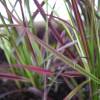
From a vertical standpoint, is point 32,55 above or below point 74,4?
below

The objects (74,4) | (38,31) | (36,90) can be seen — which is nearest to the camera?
(74,4)

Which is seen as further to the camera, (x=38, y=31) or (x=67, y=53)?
(x=38, y=31)

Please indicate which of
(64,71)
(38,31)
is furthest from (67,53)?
(38,31)

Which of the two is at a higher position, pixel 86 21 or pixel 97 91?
pixel 86 21

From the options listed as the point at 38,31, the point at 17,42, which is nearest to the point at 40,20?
the point at 38,31

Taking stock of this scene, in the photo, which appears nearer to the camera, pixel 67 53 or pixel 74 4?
pixel 74 4

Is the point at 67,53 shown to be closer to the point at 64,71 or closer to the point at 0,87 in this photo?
the point at 64,71

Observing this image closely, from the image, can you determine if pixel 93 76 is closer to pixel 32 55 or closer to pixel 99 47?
pixel 99 47

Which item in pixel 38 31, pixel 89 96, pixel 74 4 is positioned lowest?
pixel 89 96

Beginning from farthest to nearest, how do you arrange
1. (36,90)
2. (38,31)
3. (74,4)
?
(38,31), (36,90), (74,4)
